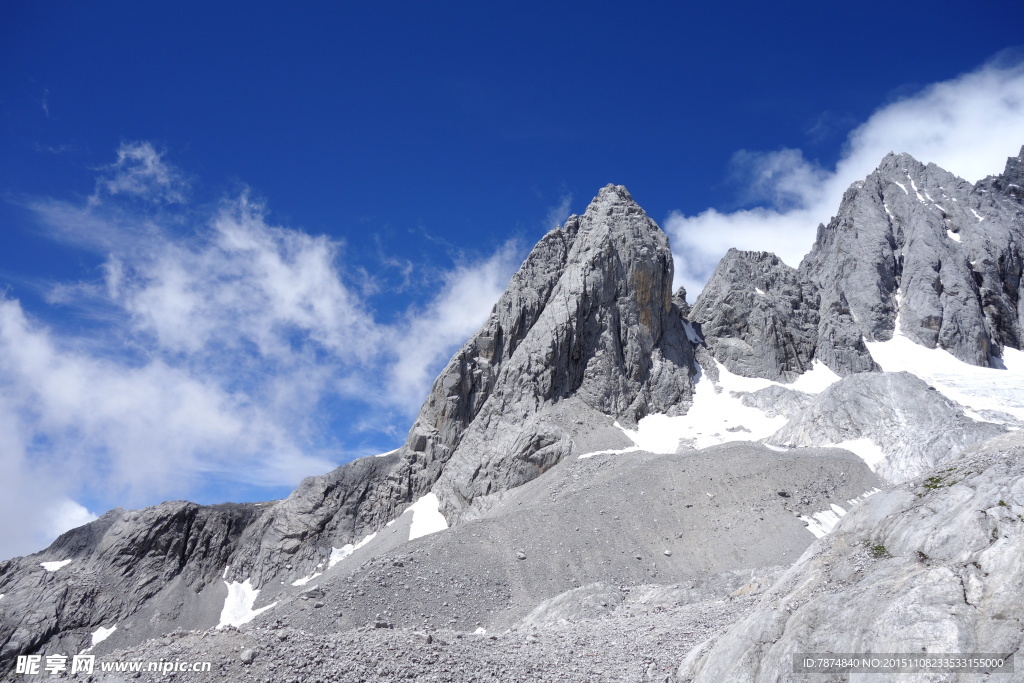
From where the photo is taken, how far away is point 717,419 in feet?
215

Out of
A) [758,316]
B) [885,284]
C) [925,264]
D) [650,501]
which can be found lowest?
[650,501]

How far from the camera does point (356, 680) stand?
13.3m

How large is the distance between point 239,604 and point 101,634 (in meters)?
12.0

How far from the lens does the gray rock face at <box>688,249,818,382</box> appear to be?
Result: 77625 millimetres

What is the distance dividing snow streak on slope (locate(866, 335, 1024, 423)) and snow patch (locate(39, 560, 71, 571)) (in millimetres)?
90534

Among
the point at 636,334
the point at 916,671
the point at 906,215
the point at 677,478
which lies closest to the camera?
the point at 916,671

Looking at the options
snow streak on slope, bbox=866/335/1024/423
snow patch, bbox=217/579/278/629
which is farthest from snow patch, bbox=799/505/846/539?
snow patch, bbox=217/579/278/629

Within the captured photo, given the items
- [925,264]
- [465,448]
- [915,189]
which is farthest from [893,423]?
[915,189]

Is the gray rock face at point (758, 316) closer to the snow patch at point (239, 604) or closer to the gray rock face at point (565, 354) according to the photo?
the gray rock face at point (565, 354)

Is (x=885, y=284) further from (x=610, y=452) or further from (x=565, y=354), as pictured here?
(x=610, y=452)

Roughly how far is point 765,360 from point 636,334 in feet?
60.3

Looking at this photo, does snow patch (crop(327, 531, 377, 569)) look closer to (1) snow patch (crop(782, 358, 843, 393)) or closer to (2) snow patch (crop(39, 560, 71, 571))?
(2) snow patch (crop(39, 560, 71, 571))

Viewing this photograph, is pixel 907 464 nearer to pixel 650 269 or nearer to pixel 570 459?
pixel 570 459

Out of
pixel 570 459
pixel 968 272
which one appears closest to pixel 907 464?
pixel 570 459
